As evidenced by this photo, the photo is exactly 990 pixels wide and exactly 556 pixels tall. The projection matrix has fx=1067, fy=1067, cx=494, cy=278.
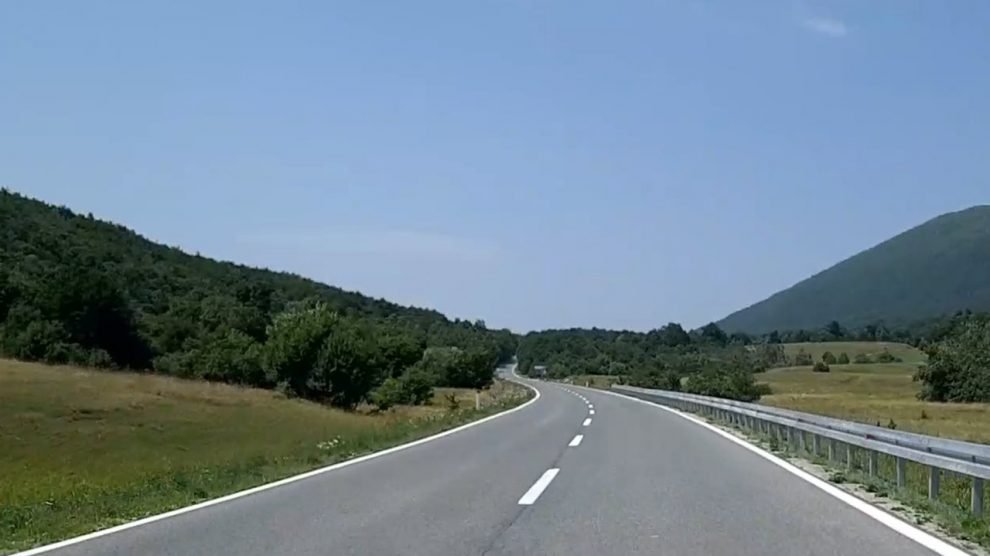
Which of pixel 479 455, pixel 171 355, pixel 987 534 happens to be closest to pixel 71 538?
pixel 987 534

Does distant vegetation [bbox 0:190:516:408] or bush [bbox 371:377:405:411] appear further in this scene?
bush [bbox 371:377:405:411]

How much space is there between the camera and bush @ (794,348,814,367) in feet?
523

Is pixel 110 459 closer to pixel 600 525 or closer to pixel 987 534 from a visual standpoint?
pixel 600 525

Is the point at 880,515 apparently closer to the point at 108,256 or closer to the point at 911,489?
the point at 911,489

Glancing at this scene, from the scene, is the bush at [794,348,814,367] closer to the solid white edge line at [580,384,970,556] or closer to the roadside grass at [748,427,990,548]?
the roadside grass at [748,427,990,548]

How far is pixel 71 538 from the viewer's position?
33.6 feet

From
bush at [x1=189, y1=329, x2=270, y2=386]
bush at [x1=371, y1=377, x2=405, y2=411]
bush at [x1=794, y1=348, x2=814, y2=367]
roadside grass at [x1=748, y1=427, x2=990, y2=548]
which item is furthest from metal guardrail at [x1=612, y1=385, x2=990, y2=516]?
bush at [x1=794, y1=348, x2=814, y2=367]

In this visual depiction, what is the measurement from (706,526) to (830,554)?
74.6 inches

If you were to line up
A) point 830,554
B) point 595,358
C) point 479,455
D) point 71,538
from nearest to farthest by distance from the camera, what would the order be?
point 830,554 → point 71,538 → point 479,455 → point 595,358

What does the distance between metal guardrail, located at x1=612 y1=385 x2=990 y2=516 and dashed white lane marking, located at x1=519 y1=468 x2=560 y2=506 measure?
4497mm

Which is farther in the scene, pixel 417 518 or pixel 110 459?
pixel 110 459

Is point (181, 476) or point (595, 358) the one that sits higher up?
point (595, 358)

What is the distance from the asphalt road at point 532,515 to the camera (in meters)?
9.25

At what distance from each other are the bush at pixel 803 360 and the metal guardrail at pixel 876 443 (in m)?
133
